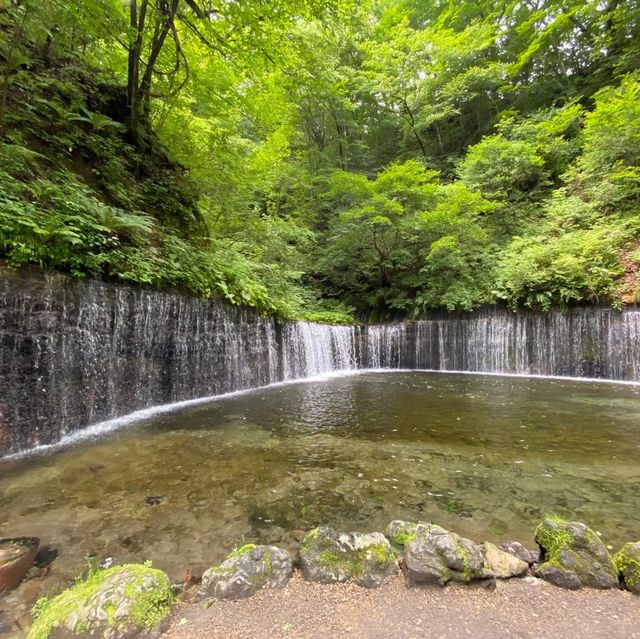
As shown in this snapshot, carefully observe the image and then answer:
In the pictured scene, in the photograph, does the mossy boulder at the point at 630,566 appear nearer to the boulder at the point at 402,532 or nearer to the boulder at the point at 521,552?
the boulder at the point at 521,552

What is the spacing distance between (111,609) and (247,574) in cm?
64

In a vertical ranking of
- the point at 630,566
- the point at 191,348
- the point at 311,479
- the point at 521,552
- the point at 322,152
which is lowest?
the point at 311,479

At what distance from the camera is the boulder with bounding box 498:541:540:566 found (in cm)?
199

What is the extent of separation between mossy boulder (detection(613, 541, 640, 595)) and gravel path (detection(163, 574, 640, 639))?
0.19ft

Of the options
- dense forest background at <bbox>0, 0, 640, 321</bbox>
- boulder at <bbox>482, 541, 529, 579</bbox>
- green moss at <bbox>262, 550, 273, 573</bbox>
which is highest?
dense forest background at <bbox>0, 0, 640, 321</bbox>

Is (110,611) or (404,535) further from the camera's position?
(404,535)

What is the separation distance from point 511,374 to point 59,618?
12.0 m

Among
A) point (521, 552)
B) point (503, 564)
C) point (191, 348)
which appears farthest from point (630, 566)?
point (191, 348)

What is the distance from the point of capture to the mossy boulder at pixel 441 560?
182cm

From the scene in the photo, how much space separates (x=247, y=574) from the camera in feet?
6.07

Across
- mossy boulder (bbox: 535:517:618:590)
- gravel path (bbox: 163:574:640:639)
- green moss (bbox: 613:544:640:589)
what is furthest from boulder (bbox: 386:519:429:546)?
green moss (bbox: 613:544:640:589)

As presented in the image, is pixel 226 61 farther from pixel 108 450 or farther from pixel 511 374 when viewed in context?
pixel 511 374

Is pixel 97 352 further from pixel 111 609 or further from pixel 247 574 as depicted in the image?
pixel 247 574

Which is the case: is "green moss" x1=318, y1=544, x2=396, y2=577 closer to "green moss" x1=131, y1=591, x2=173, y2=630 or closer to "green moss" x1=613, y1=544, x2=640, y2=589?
"green moss" x1=131, y1=591, x2=173, y2=630
